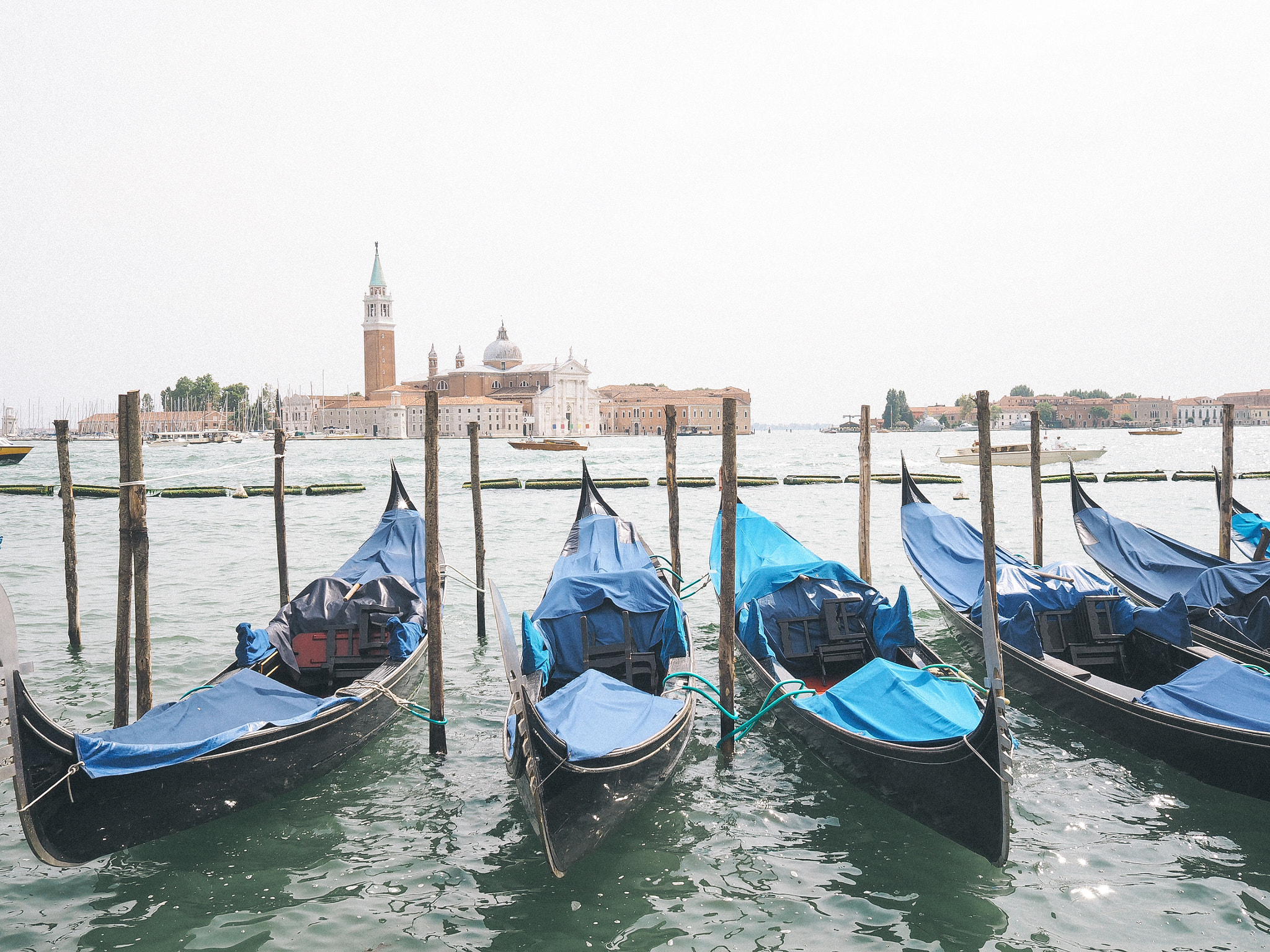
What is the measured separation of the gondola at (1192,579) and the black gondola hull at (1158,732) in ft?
2.56

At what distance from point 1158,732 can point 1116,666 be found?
1.03m

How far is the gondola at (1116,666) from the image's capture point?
3328 millimetres

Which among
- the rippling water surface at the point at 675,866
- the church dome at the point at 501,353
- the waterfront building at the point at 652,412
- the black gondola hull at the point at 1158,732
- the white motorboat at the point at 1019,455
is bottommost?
the rippling water surface at the point at 675,866

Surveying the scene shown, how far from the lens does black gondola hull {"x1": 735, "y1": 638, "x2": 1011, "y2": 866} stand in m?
2.74

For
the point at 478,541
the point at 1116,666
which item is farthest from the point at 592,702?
the point at 478,541

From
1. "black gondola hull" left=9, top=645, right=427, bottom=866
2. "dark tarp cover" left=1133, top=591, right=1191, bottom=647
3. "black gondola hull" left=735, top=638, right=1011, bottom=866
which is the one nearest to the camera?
"black gondola hull" left=9, top=645, right=427, bottom=866

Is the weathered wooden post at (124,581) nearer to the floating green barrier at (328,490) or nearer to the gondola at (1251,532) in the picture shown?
the gondola at (1251,532)

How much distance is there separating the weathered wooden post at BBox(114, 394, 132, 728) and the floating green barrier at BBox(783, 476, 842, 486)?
58.2 ft

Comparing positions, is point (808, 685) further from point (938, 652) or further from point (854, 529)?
point (854, 529)

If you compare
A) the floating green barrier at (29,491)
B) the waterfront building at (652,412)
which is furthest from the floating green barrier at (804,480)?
the waterfront building at (652,412)

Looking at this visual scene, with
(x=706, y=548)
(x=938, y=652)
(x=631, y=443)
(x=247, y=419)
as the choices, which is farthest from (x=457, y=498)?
(x=247, y=419)

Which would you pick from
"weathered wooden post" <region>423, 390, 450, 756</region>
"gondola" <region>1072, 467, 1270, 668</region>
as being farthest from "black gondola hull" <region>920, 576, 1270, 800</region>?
"weathered wooden post" <region>423, 390, 450, 756</region>

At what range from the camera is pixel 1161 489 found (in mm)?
17906

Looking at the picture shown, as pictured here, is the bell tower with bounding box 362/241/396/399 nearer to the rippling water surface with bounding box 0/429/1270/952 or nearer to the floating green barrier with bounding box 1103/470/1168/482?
the floating green barrier with bounding box 1103/470/1168/482
